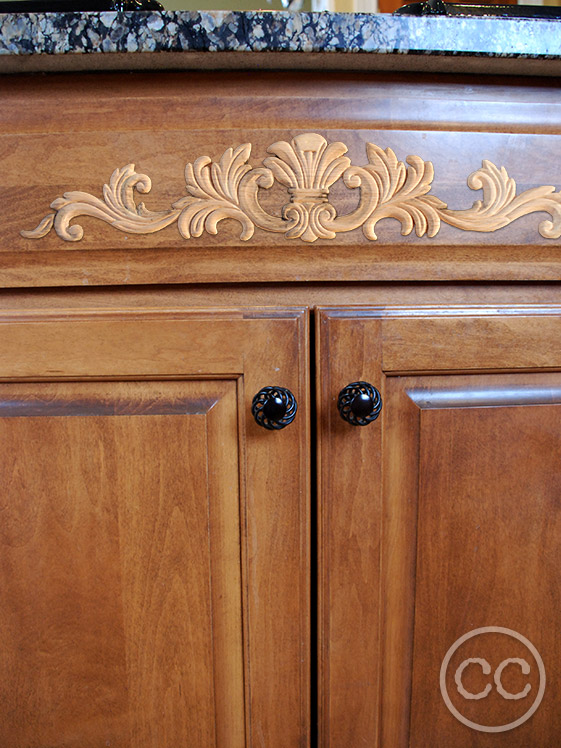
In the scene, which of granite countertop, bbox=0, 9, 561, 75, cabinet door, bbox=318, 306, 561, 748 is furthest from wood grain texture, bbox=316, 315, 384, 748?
granite countertop, bbox=0, 9, 561, 75

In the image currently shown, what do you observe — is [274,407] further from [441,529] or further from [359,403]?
[441,529]

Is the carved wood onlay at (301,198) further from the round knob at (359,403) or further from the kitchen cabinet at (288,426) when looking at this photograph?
the round knob at (359,403)

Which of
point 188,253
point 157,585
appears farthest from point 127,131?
point 157,585

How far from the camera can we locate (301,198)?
0.34 meters

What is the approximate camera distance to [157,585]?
38 cm

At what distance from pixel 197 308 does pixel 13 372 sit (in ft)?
0.45

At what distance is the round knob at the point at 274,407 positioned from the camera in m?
0.35

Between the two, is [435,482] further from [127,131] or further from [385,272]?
[127,131]
